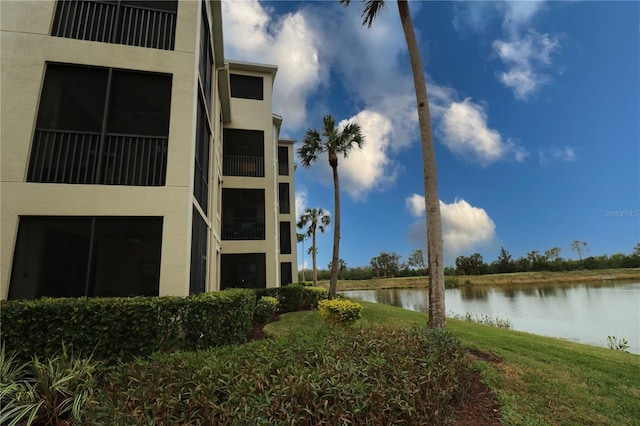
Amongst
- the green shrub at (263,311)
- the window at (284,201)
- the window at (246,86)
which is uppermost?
the window at (246,86)

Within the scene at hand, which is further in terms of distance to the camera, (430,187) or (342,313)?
(342,313)

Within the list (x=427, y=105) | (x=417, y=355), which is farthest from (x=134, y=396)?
(x=427, y=105)

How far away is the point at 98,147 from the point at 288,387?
6.09 m

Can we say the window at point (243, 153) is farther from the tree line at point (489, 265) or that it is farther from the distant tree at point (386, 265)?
the distant tree at point (386, 265)

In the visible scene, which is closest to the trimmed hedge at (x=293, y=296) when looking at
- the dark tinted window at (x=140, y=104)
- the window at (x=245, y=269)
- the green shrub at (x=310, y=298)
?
the green shrub at (x=310, y=298)

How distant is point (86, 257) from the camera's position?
18.9ft

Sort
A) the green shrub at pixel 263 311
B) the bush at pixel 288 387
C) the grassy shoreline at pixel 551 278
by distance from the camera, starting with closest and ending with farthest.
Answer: the bush at pixel 288 387, the green shrub at pixel 263 311, the grassy shoreline at pixel 551 278

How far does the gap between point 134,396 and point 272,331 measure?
6683 mm

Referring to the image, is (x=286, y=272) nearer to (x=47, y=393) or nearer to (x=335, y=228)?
(x=335, y=228)

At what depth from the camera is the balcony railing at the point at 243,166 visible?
14.7 metres

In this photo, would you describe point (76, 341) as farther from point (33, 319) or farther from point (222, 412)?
point (222, 412)

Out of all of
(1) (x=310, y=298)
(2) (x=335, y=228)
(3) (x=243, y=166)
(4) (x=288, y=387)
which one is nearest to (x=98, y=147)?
(4) (x=288, y=387)

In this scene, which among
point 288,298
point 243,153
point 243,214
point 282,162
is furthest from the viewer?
point 282,162

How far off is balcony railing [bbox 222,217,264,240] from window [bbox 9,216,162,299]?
8238 mm
